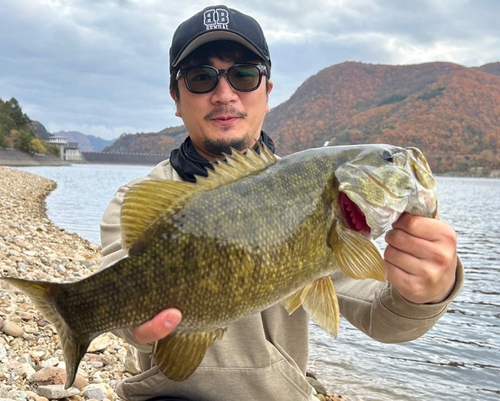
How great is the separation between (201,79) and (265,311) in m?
1.82

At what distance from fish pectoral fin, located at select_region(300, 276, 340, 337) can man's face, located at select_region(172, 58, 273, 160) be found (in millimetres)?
1548

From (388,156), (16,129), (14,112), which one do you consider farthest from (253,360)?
(14,112)


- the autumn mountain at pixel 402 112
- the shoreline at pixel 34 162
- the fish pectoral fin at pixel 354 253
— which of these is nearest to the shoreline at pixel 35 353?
the fish pectoral fin at pixel 354 253

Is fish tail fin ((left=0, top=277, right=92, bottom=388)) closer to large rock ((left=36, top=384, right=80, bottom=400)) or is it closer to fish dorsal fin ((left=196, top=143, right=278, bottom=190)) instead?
fish dorsal fin ((left=196, top=143, right=278, bottom=190))

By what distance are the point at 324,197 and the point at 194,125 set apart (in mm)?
1735

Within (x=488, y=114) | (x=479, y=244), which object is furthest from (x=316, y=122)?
(x=479, y=244)

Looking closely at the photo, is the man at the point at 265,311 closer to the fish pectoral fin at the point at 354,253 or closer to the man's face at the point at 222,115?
the man's face at the point at 222,115

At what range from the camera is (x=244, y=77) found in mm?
3619

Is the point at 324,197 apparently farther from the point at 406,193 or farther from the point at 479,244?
the point at 479,244

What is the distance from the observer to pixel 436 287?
2.45 m

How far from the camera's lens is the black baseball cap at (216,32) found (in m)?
3.59

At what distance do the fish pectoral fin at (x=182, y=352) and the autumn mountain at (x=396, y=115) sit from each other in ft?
218

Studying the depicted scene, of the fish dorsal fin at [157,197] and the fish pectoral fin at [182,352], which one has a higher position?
the fish dorsal fin at [157,197]

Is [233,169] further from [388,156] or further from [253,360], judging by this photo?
[253,360]
